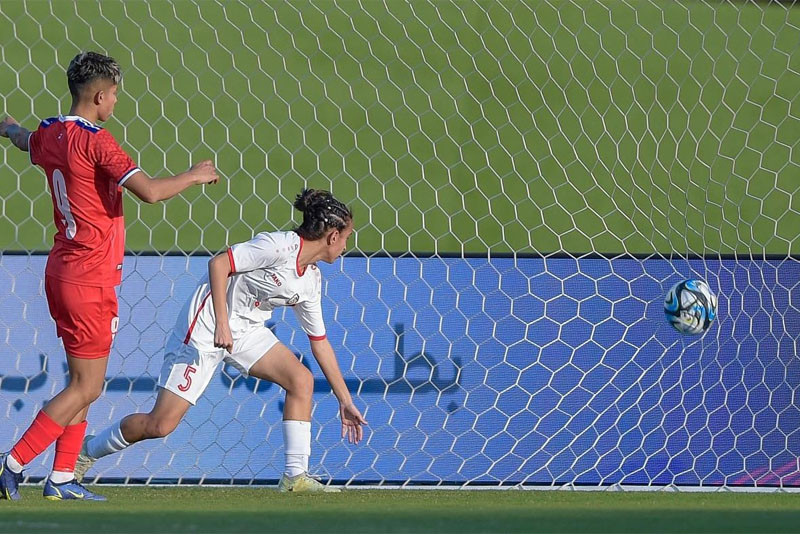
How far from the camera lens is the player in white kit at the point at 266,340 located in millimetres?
4133

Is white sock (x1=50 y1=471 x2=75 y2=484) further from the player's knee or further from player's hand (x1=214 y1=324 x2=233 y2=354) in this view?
player's hand (x1=214 y1=324 x2=233 y2=354)

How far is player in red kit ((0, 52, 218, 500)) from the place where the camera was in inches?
146

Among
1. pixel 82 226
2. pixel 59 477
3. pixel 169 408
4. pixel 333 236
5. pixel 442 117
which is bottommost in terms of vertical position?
pixel 59 477

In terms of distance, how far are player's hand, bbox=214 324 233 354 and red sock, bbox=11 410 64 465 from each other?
610mm

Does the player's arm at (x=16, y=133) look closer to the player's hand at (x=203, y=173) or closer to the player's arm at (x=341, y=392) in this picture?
the player's hand at (x=203, y=173)

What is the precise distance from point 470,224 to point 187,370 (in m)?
4.00

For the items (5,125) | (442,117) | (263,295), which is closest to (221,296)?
(263,295)

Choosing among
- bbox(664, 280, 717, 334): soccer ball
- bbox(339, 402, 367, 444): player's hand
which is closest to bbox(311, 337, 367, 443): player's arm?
bbox(339, 402, 367, 444): player's hand

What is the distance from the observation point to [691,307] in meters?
4.62

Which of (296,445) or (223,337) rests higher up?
(223,337)

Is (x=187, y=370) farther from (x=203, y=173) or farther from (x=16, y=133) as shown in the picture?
(x=16, y=133)

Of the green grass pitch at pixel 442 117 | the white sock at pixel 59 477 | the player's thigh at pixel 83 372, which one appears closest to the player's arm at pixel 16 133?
the player's thigh at pixel 83 372

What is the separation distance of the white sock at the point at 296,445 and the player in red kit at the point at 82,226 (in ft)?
2.64

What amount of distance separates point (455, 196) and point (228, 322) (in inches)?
170
